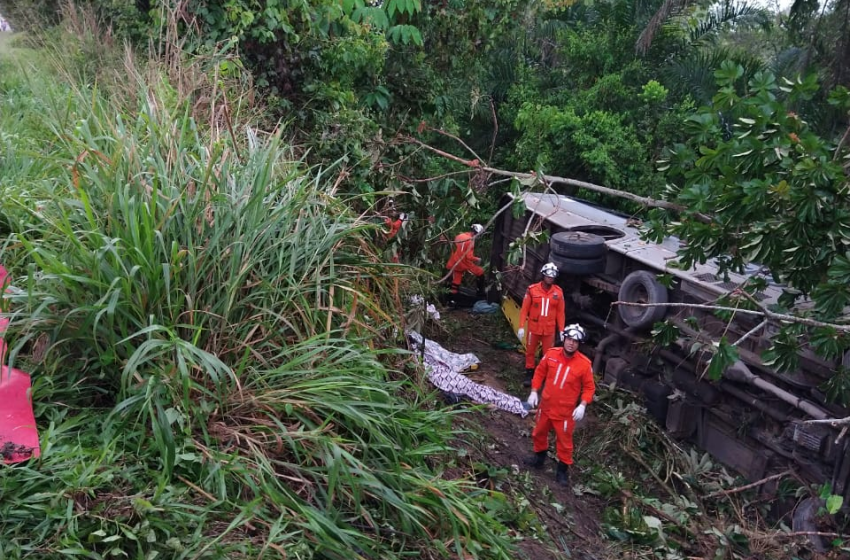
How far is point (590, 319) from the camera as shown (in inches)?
346

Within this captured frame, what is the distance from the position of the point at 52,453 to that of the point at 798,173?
4142 millimetres

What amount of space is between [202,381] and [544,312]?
5.40 metres

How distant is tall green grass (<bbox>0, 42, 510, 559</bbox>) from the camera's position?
2977 millimetres

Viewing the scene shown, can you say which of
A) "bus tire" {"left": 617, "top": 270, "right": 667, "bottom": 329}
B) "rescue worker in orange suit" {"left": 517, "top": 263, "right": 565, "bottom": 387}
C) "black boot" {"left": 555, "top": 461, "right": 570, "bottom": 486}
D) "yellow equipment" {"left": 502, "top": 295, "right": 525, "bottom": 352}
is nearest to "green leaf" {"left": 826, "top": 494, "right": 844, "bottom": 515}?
"black boot" {"left": 555, "top": 461, "right": 570, "bottom": 486}

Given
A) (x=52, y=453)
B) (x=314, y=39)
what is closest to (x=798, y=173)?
(x=52, y=453)

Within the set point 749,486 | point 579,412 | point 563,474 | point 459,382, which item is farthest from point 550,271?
point 749,486

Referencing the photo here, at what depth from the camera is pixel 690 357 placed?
22.8 ft

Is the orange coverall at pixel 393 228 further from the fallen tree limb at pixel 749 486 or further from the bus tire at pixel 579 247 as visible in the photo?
the fallen tree limb at pixel 749 486

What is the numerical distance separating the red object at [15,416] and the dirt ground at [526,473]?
2.36 metres

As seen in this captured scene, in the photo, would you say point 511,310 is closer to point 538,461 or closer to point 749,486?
point 538,461

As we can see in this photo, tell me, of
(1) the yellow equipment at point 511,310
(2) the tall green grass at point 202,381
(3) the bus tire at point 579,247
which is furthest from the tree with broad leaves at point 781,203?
(1) the yellow equipment at point 511,310

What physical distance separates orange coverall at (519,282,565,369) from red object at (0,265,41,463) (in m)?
5.92

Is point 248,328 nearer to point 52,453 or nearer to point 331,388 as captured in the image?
point 331,388

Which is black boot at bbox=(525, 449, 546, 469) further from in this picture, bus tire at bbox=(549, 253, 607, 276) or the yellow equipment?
the yellow equipment
